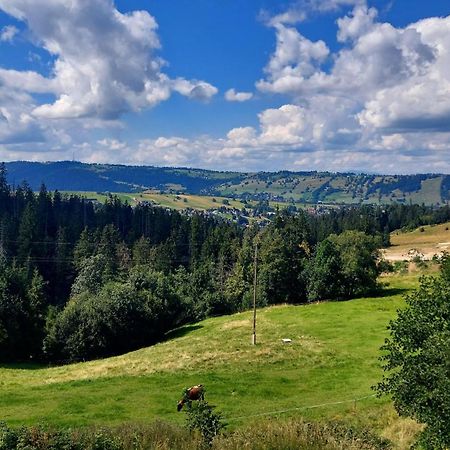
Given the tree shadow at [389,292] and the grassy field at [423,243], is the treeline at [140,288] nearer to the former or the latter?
the tree shadow at [389,292]

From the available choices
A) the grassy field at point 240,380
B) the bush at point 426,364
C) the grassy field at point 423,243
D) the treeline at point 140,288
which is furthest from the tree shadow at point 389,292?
the grassy field at point 423,243

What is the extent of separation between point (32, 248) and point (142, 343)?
7912 centimetres

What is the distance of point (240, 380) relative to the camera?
34969mm

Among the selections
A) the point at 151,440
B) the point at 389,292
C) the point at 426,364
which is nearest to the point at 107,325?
the point at 389,292

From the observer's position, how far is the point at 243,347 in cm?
4556

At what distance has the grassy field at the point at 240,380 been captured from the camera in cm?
2702

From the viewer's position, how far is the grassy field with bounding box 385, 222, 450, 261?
132 metres

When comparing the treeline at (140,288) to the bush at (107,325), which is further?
the treeline at (140,288)

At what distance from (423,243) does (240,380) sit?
133915 mm

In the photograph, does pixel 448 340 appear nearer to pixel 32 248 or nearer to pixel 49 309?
pixel 49 309

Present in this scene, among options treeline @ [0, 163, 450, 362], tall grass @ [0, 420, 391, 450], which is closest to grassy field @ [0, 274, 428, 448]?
treeline @ [0, 163, 450, 362]

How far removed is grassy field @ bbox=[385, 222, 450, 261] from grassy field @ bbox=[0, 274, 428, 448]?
80293mm

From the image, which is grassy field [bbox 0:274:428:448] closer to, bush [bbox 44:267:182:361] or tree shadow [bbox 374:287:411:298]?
bush [bbox 44:267:182:361]

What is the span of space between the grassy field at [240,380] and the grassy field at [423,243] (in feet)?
263
